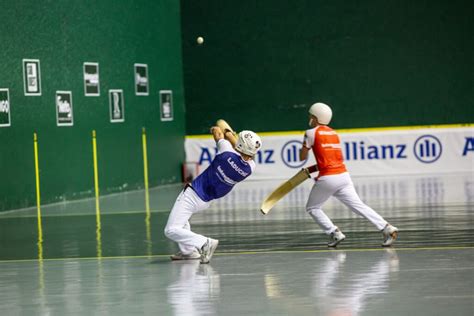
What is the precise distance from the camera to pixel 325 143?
13297 millimetres

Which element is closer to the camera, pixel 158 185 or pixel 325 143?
pixel 325 143

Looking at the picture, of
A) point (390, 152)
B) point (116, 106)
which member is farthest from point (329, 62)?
point (116, 106)

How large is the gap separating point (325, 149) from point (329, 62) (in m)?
16.1

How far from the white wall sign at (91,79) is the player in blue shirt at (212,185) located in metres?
12.3

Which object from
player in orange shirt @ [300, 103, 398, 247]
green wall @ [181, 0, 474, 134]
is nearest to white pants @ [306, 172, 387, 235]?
player in orange shirt @ [300, 103, 398, 247]

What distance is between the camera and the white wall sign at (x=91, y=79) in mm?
24328

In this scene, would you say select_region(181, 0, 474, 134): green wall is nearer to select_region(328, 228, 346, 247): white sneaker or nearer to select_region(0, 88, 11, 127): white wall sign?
select_region(0, 88, 11, 127): white wall sign

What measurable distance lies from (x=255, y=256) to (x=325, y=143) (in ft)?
5.65

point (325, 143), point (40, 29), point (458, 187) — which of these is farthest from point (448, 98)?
point (325, 143)

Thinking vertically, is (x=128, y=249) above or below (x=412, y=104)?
below

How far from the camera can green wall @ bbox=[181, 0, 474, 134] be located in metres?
28.7

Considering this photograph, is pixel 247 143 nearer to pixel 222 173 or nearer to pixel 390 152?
Result: pixel 222 173

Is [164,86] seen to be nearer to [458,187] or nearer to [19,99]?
[19,99]

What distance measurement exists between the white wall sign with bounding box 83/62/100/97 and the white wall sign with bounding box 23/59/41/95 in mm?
1903
